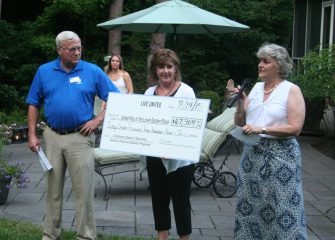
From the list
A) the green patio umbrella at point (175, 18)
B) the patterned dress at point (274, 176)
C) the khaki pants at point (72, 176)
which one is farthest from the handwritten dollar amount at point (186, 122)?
the green patio umbrella at point (175, 18)

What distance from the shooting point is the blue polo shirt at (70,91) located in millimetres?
5156

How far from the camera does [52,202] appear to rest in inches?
212

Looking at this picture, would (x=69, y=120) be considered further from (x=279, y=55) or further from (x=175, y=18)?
(x=175, y=18)

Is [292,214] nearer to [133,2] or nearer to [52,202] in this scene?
[52,202]

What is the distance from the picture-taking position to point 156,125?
16.1 ft

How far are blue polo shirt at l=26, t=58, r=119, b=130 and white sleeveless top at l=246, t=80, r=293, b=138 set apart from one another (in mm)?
1287

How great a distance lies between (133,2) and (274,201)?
15776 mm

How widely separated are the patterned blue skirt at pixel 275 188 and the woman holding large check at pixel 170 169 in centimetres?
56

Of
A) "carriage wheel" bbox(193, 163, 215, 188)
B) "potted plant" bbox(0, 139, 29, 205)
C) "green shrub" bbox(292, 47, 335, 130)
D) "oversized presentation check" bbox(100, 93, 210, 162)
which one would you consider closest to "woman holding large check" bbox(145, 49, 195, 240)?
"oversized presentation check" bbox(100, 93, 210, 162)

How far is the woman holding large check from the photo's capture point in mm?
5078

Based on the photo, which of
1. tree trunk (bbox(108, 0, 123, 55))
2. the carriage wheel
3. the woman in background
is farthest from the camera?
tree trunk (bbox(108, 0, 123, 55))

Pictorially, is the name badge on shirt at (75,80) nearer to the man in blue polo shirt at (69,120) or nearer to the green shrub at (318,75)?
the man in blue polo shirt at (69,120)

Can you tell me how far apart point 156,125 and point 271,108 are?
0.91 metres

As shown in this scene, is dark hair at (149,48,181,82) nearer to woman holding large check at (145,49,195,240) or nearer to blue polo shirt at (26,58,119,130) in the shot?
woman holding large check at (145,49,195,240)
